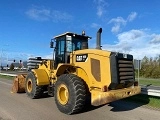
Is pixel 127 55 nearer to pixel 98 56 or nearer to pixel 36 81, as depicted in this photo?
pixel 98 56

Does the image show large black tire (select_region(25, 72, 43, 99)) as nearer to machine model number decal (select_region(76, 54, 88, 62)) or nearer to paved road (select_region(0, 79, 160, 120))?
paved road (select_region(0, 79, 160, 120))

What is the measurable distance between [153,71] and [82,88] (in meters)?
38.6

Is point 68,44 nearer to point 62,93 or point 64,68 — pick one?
point 64,68

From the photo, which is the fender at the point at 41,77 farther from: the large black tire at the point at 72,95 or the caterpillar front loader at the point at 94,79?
the large black tire at the point at 72,95

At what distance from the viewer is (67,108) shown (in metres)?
8.71

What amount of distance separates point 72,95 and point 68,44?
119 inches

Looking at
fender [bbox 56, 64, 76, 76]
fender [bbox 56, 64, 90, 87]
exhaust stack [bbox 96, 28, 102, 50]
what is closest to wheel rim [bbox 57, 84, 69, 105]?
fender [bbox 56, 64, 90, 87]

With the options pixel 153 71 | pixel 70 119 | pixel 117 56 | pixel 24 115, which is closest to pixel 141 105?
pixel 117 56

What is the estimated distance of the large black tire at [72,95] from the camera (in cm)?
852

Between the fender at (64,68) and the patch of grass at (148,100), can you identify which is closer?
the fender at (64,68)

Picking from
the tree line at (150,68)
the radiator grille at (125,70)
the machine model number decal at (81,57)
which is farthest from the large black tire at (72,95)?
the tree line at (150,68)

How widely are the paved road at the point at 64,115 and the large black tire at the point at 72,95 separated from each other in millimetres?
236

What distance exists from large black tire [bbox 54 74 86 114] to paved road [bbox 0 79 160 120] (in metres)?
0.24

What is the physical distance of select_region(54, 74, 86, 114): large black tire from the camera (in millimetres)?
8523
